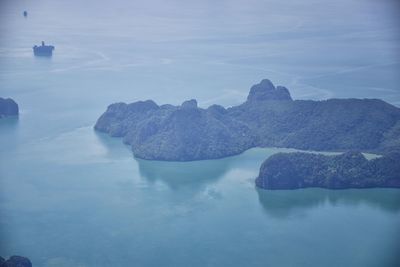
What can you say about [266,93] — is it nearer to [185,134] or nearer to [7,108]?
[185,134]

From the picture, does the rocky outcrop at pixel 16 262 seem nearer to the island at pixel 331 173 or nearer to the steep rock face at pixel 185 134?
the island at pixel 331 173

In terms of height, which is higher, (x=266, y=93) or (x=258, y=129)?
(x=266, y=93)

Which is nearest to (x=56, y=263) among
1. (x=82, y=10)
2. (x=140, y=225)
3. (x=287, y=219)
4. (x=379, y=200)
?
(x=140, y=225)

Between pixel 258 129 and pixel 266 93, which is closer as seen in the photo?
pixel 258 129

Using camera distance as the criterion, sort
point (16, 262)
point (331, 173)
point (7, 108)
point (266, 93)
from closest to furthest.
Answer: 1. point (16, 262)
2. point (331, 173)
3. point (266, 93)
4. point (7, 108)

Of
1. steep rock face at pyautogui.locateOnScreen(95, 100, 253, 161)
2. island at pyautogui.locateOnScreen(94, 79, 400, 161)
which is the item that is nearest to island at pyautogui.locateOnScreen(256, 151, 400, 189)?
island at pyautogui.locateOnScreen(94, 79, 400, 161)

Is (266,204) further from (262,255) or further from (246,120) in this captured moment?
(246,120)

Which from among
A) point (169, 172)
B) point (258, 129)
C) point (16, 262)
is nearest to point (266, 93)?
point (258, 129)
